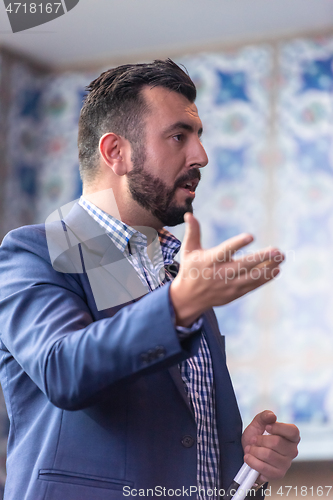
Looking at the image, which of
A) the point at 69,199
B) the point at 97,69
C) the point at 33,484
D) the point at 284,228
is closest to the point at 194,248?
the point at 33,484

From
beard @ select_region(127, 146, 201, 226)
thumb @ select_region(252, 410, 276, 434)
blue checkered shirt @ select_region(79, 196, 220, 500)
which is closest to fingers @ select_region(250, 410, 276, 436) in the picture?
thumb @ select_region(252, 410, 276, 434)

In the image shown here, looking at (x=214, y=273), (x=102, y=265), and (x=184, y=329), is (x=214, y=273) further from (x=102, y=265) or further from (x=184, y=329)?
(x=102, y=265)

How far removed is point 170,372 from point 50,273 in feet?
0.99

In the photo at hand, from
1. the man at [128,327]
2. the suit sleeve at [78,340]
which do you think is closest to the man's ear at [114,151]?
the man at [128,327]

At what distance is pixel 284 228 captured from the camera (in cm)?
298

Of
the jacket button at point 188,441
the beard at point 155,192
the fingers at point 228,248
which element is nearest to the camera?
the fingers at point 228,248

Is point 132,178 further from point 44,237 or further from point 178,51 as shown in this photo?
point 178,51

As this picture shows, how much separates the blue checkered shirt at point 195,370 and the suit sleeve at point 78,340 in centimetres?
27

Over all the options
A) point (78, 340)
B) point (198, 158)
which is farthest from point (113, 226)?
point (78, 340)

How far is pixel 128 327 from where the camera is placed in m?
0.77

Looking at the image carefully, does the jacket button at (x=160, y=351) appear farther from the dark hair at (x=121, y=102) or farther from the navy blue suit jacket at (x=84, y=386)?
the dark hair at (x=121, y=102)

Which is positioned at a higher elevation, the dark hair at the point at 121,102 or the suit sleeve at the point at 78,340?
the dark hair at the point at 121,102

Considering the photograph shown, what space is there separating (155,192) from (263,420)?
0.58 m

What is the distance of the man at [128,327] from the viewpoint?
0.77 meters
